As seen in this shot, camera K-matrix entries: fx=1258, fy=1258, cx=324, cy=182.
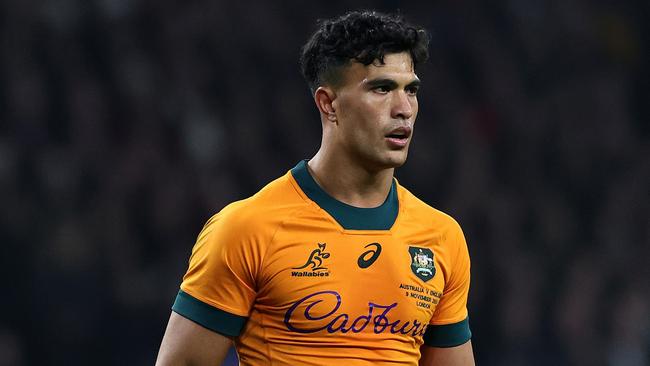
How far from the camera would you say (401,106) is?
385 centimetres

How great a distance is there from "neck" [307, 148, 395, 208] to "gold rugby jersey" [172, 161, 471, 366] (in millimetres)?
27

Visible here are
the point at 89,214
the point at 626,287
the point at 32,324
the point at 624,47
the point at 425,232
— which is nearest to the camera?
the point at 425,232

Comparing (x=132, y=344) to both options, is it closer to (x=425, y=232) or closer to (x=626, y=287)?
(x=626, y=287)

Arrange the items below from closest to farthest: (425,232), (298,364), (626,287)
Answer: (298,364), (425,232), (626,287)

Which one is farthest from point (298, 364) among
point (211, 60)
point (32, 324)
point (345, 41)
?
point (211, 60)

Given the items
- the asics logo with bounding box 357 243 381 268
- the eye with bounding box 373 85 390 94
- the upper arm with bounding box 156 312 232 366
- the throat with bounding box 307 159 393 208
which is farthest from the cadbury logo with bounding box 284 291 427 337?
the eye with bounding box 373 85 390 94

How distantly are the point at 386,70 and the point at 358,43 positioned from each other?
12 cm

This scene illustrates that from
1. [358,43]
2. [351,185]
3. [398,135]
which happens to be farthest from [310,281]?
[358,43]

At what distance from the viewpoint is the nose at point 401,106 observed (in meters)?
3.84

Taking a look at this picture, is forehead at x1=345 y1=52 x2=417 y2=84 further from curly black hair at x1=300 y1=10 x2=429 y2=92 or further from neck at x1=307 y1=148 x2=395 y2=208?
neck at x1=307 y1=148 x2=395 y2=208

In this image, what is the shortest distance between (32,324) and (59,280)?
33 cm

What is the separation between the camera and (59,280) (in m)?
7.79

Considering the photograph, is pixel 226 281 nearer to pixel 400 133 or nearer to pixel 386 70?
pixel 400 133

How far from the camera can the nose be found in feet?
12.6
